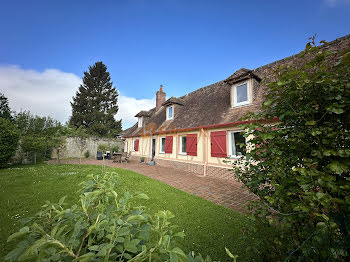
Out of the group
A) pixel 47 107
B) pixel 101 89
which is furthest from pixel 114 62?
pixel 47 107

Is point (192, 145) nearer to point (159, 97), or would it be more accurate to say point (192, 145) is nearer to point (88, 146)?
point (159, 97)

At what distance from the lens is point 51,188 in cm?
547

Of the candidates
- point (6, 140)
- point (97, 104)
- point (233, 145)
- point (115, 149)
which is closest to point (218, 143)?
point (233, 145)

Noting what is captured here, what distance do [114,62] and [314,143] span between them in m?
16.7

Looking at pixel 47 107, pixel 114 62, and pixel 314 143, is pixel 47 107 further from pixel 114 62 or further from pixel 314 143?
pixel 314 143

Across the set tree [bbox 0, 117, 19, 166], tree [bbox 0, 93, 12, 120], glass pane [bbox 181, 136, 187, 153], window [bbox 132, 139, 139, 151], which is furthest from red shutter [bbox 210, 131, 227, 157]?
tree [bbox 0, 93, 12, 120]

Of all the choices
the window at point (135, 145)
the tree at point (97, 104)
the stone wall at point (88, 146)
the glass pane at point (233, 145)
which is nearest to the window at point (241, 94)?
the glass pane at point (233, 145)

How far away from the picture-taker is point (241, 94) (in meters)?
8.51

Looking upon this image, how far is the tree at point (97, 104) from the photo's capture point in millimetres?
28438

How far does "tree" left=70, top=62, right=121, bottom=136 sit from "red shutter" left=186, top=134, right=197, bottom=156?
77.0ft

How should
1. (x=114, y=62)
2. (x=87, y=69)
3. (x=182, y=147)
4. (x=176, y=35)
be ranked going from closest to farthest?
(x=182, y=147) < (x=176, y=35) < (x=114, y=62) < (x=87, y=69)

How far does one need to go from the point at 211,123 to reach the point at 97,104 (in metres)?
29.1

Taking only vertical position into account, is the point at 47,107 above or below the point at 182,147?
above

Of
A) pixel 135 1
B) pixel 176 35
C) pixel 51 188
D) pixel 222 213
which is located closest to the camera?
pixel 222 213
